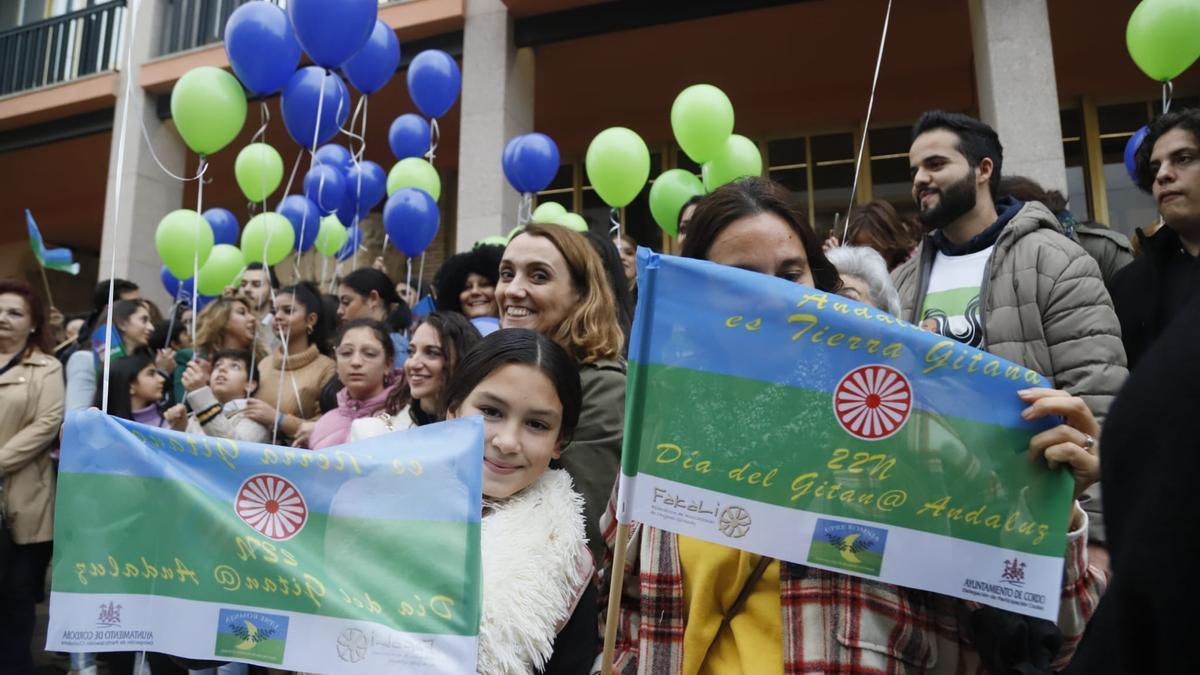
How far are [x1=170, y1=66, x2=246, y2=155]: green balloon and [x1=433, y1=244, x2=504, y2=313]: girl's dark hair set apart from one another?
2263 millimetres

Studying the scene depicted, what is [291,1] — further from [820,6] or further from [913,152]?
[820,6]

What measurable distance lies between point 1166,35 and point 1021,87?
2.20m

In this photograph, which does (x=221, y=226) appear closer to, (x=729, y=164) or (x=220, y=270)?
(x=220, y=270)

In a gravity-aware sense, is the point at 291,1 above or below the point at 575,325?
above

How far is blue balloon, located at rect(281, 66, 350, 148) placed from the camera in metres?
5.57

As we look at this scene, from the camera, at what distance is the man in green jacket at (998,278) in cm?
249

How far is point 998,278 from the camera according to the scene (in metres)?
2.70

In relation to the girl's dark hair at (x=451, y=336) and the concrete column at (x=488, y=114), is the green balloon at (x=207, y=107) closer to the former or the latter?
the concrete column at (x=488, y=114)

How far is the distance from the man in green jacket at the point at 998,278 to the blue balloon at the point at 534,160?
347cm

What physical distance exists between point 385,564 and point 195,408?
9.76ft

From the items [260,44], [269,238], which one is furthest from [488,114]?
[260,44]

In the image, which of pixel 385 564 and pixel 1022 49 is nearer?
pixel 385 564

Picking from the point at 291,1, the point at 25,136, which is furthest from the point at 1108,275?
the point at 25,136

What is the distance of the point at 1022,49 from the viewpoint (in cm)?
660
